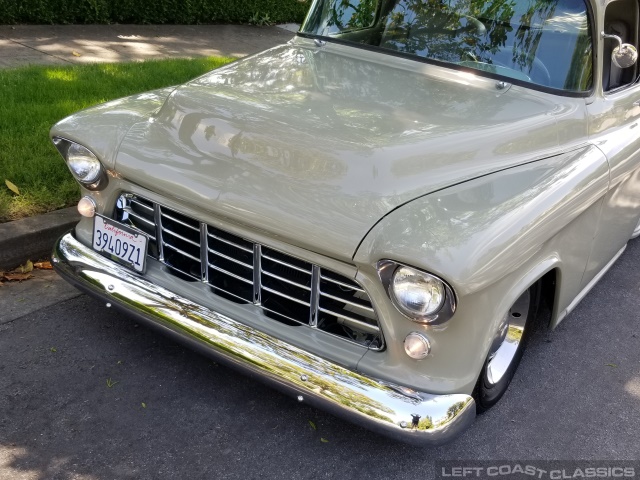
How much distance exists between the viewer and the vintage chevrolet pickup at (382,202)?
7.80 ft

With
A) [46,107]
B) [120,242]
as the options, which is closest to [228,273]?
[120,242]

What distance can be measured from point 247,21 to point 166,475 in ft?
27.3

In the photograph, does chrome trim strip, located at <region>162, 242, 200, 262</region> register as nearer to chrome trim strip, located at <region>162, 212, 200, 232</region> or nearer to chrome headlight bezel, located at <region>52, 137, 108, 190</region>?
chrome trim strip, located at <region>162, 212, 200, 232</region>

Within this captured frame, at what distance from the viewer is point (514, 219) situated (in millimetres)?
2439

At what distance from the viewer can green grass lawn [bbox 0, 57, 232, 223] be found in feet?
13.2

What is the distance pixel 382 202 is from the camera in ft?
8.15

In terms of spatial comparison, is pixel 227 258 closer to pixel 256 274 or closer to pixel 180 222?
pixel 256 274

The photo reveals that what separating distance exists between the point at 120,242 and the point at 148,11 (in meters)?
6.42

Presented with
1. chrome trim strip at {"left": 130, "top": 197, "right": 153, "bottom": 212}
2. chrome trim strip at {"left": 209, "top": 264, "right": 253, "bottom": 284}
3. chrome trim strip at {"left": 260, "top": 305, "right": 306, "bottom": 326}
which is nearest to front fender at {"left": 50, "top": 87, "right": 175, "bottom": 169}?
chrome trim strip at {"left": 130, "top": 197, "right": 153, "bottom": 212}

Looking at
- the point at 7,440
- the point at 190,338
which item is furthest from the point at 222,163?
the point at 7,440

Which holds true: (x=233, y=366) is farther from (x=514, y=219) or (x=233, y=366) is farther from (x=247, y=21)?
(x=247, y=21)

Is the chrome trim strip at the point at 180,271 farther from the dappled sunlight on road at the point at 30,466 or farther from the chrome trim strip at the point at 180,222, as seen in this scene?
the dappled sunlight on road at the point at 30,466

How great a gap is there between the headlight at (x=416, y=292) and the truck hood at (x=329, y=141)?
188 millimetres

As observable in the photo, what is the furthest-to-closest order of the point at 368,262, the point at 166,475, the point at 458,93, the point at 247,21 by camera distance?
1. the point at 247,21
2. the point at 458,93
3. the point at 166,475
4. the point at 368,262
